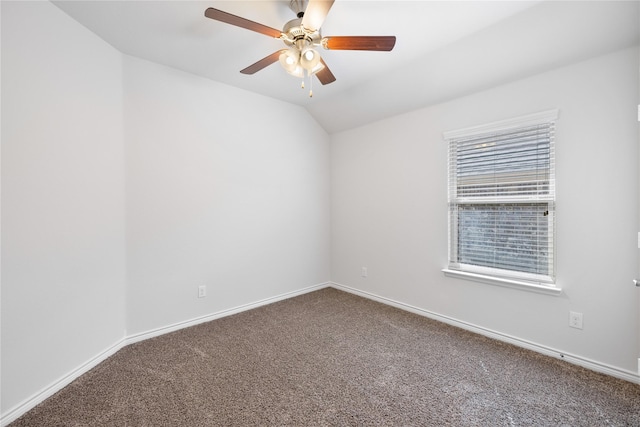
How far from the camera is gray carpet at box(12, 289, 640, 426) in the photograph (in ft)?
5.05

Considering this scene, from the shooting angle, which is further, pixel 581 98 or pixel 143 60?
pixel 143 60

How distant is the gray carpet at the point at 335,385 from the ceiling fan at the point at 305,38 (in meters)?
2.12

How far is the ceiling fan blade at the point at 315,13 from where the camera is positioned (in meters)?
1.39

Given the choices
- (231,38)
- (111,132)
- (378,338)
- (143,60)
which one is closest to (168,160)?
(111,132)

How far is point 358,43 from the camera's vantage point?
164 centimetres

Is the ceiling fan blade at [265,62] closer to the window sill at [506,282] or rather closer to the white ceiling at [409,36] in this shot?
the white ceiling at [409,36]

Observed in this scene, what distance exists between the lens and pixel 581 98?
1989 mm

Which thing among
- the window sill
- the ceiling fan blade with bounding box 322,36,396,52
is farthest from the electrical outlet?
the ceiling fan blade with bounding box 322,36,396,52

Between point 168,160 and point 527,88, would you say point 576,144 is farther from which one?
point 168,160

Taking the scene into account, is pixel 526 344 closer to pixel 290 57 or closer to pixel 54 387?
pixel 290 57

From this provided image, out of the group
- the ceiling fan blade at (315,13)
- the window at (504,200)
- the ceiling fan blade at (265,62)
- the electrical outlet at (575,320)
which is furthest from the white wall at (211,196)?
the electrical outlet at (575,320)

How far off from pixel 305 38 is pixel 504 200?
2084mm

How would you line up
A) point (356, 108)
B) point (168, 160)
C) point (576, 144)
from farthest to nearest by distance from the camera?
point (356, 108), point (168, 160), point (576, 144)

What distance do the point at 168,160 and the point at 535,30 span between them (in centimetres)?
308
